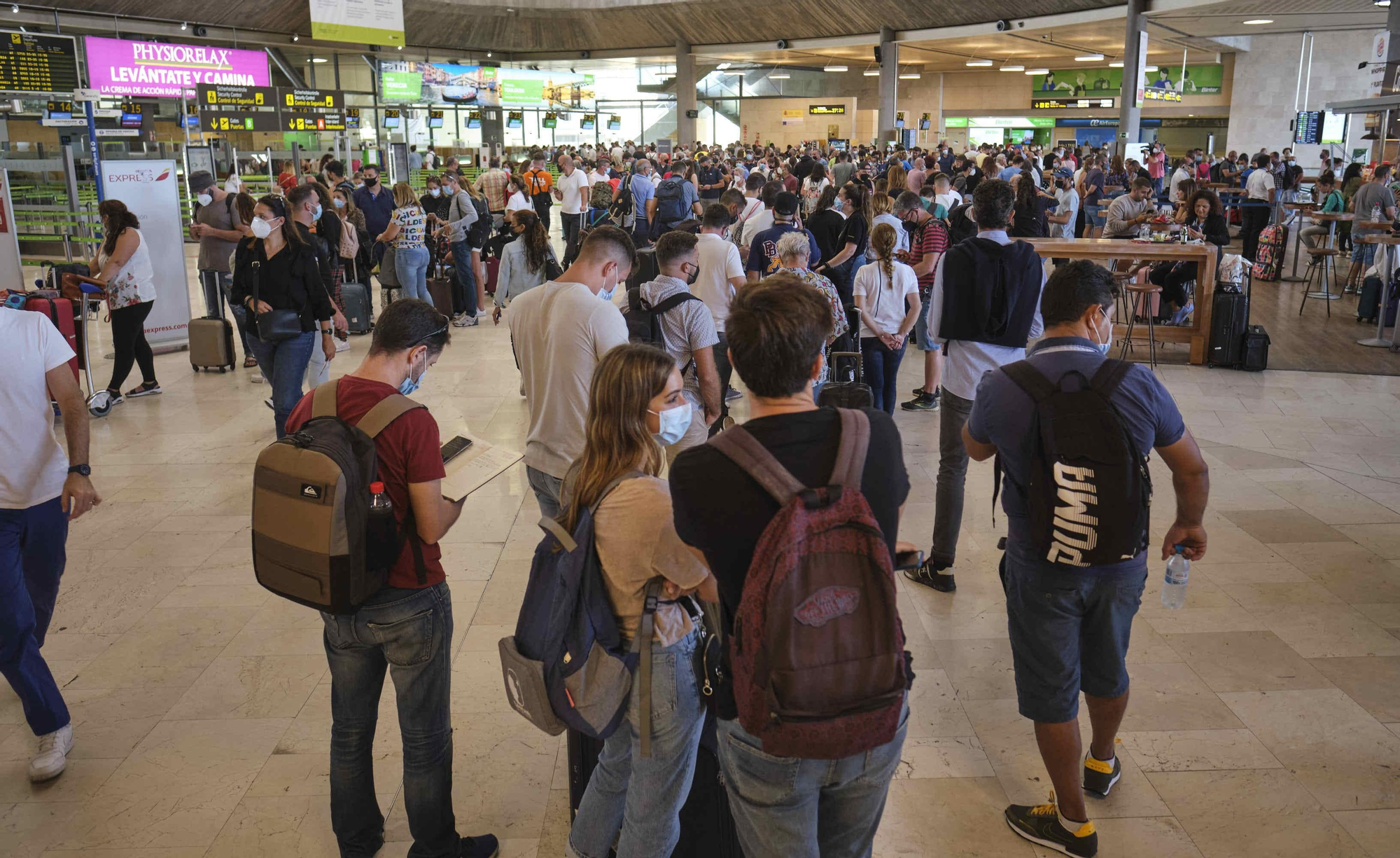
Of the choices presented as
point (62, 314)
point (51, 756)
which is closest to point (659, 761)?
point (51, 756)

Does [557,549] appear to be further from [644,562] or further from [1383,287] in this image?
[1383,287]

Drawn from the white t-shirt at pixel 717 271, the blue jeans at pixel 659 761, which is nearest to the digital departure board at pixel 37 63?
the white t-shirt at pixel 717 271

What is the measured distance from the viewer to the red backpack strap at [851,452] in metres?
1.76

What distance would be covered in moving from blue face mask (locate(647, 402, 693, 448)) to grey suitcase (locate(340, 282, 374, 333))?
8657 mm

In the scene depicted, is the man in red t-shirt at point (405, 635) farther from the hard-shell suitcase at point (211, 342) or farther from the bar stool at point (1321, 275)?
the bar stool at point (1321, 275)

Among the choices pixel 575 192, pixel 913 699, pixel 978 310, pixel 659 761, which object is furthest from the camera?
pixel 575 192

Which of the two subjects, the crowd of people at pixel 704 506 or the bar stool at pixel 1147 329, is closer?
the crowd of people at pixel 704 506

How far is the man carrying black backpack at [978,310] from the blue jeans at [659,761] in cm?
242

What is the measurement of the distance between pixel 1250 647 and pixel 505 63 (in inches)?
1385

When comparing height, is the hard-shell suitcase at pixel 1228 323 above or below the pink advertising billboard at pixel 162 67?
below

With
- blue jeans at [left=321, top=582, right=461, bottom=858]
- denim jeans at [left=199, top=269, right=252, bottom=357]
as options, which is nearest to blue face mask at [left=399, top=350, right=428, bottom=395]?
blue jeans at [left=321, top=582, right=461, bottom=858]

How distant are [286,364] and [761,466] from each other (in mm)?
4795

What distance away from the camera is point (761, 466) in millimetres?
1736

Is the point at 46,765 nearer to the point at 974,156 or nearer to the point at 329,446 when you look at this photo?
the point at 329,446
